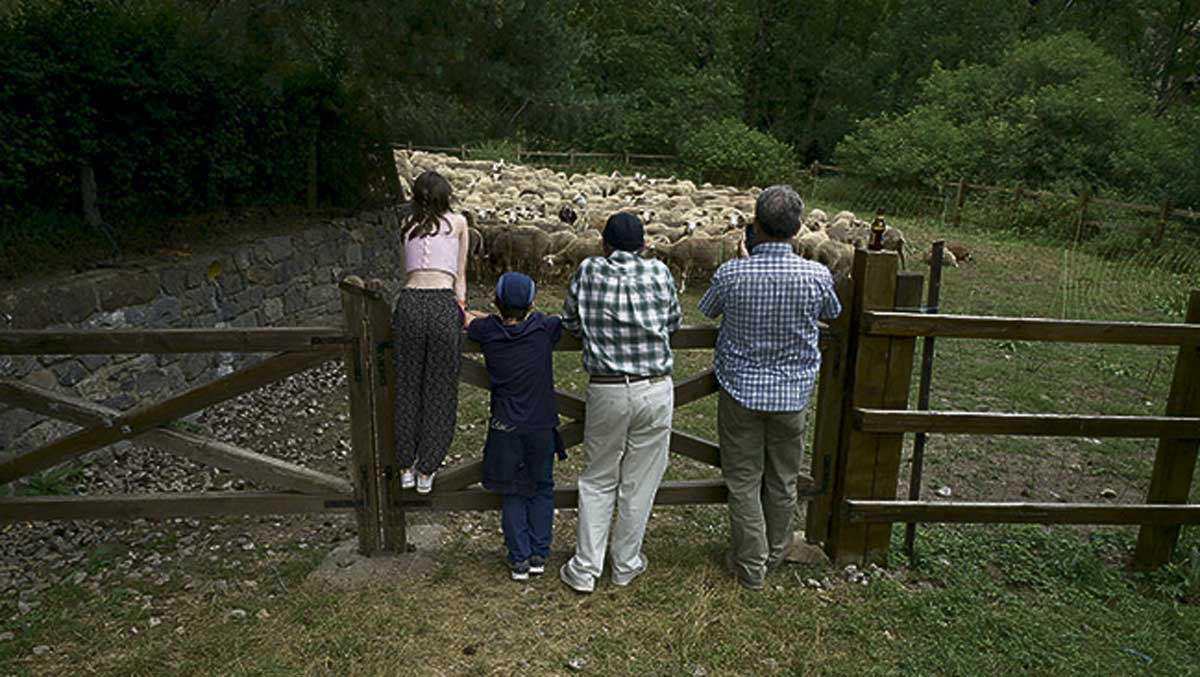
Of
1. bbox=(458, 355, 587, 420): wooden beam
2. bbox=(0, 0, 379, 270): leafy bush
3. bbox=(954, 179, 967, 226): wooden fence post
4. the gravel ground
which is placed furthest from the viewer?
bbox=(954, 179, 967, 226): wooden fence post

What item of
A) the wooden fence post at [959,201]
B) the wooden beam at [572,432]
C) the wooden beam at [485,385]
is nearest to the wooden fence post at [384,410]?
the wooden beam at [485,385]

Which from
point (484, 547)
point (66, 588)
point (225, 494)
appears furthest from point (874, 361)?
point (66, 588)

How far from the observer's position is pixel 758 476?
4.03 metres

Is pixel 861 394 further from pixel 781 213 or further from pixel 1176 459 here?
pixel 1176 459

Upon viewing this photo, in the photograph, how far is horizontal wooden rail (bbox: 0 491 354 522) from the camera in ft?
13.5

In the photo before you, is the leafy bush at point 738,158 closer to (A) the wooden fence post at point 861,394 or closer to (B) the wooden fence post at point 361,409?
(A) the wooden fence post at point 861,394

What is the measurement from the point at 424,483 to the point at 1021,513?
314 cm

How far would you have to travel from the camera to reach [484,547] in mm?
4633

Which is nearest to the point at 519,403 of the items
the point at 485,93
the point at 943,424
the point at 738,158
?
the point at 943,424

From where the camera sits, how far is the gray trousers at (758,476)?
392 centimetres

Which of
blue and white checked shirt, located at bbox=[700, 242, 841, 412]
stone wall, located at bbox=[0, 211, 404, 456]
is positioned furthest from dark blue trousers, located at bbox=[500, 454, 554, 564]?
stone wall, located at bbox=[0, 211, 404, 456]

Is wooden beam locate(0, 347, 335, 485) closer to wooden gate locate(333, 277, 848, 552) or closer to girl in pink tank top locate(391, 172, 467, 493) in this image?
wooden gate locate(333, 277, 848, 552)

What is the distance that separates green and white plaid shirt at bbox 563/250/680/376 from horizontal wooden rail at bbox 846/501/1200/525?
1.43m

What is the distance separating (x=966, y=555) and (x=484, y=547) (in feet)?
9.17
